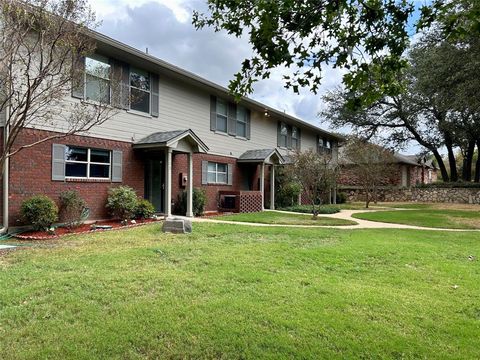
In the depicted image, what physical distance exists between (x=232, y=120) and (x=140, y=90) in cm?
608

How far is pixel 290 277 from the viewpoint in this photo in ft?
18.8

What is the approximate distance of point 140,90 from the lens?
1366 centimetres

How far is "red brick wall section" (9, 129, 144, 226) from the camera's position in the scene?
1012cm

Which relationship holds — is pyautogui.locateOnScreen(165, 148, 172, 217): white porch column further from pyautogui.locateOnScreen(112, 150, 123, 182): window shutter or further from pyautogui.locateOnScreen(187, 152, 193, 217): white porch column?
pyautogui.locateOnScreen(112, 150, 123, 182): window shutter

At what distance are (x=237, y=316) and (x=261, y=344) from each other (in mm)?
627

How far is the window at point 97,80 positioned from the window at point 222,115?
22.0ft

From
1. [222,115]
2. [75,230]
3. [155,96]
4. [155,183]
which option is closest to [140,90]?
[155,96]

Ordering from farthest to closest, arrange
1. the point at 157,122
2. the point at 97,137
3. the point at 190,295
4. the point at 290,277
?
the point at 157,122 → the point at 97,137 → the point at 290,277 → the point at 190,295

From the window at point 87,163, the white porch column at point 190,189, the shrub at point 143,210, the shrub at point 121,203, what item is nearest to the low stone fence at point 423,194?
the white porch column at point 190,189

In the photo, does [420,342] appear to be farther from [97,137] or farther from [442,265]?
[97,137]

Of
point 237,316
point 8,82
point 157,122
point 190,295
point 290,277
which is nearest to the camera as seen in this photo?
point 237,316

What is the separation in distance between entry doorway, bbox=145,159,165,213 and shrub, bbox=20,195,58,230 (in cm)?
463

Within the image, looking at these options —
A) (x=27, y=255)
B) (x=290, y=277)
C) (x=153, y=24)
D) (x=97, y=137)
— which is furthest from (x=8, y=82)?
(x=290, y=277)

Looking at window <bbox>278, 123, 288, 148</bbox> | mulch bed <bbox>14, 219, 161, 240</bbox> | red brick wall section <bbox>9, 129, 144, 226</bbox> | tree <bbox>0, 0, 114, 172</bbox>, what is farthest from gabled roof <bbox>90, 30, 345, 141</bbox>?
mulch bed <bbox>14, 219, 161, 240</bbox>
